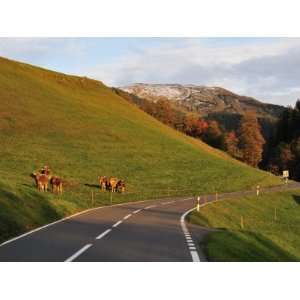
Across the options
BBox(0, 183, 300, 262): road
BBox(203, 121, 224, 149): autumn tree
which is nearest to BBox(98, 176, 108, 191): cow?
BBox(0, 183, 300, 262): road

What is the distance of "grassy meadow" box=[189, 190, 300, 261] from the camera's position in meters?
18.5

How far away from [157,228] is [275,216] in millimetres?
27502

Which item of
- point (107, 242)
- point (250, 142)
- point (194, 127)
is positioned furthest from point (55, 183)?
point (194, 127)

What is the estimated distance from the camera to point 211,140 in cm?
14125

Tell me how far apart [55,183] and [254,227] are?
1392cm

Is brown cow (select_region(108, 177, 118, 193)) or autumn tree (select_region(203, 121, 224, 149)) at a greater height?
autumn tree (select_region(203, 121, 224, 149))

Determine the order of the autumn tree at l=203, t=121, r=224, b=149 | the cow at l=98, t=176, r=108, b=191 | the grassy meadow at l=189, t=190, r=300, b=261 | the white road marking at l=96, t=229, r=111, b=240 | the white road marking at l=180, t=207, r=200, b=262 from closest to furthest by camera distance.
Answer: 1. the white road marking at l=180, t=207, r=200, b=262
2. the grassy meadow at l=189, t=190, r=300, b=261
3. the white road marking at l=96, t=229, r=111, b=240
4. the cow at l=98, t=176, r=108, b=191
5. the autumn tree at l=203, t=121, r=224, b=149

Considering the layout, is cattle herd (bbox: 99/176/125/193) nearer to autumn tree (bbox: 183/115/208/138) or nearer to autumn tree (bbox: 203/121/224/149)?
autumn tree (bbox: 203/121/224/149)

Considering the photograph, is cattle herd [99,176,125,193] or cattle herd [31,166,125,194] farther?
cattle herd [99,176,125,193]

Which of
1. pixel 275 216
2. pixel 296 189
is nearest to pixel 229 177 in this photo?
pixel 296 189

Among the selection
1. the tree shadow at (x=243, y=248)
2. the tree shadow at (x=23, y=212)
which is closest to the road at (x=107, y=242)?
the tree shadow at (x=243, y=248)

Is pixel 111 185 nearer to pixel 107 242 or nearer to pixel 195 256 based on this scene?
pixel 107 242

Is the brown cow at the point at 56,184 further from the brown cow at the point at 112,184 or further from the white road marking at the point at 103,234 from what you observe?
the white road marking at the point at 103,234

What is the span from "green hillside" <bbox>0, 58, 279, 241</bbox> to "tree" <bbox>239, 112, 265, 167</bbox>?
2892cm
